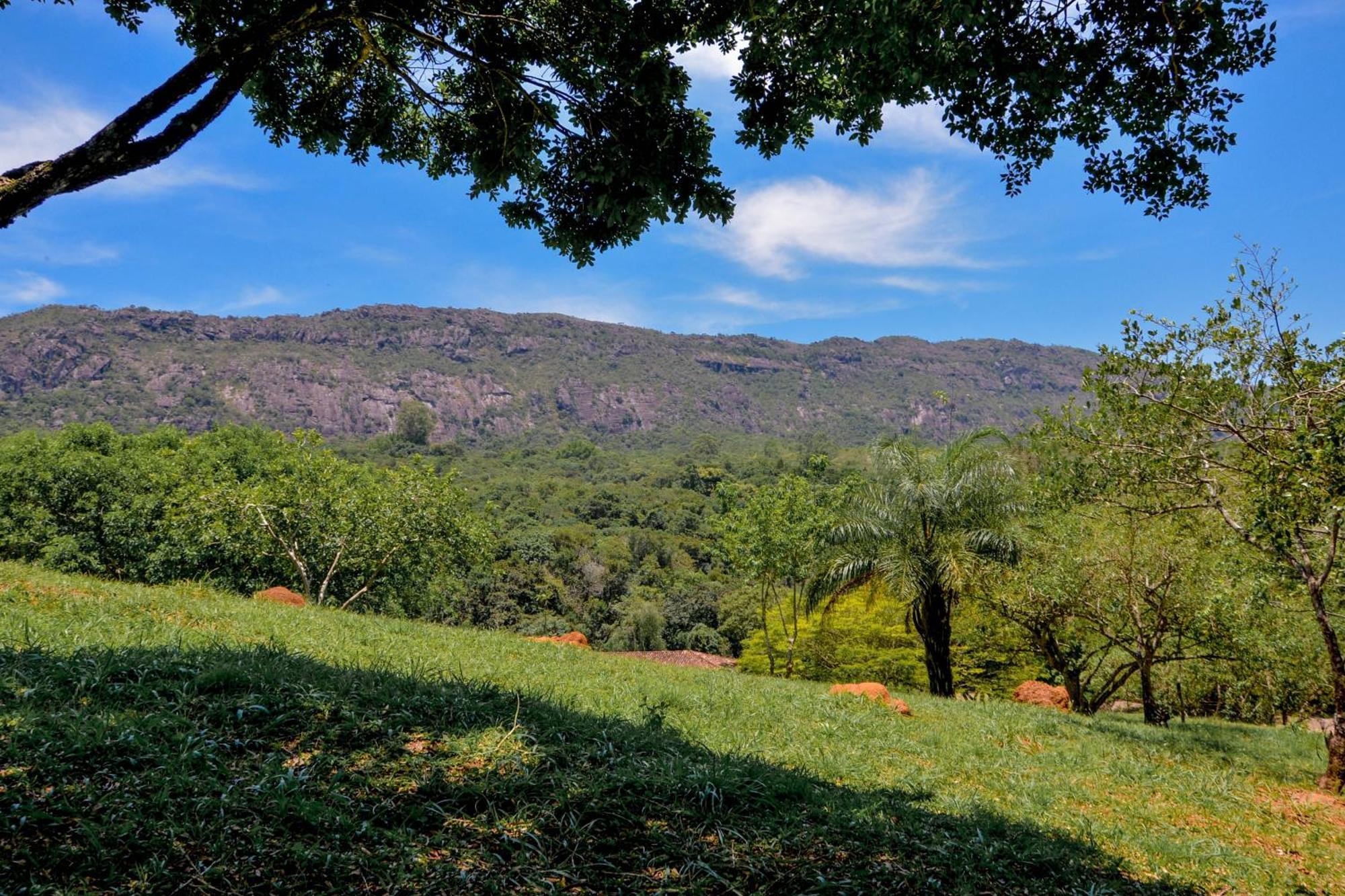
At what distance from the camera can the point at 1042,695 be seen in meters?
21.5

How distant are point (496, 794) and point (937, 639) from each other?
60.4 ft

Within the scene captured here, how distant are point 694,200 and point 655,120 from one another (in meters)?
0.82

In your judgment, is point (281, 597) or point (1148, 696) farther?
point (281, 597)

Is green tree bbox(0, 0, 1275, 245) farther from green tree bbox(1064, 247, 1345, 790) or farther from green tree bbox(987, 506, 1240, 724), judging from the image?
green tree bbox(987, 506, 1240, 724)

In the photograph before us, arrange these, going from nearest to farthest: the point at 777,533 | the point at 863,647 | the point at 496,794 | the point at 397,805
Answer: the point at 397,805 < the point at 496,794 < the point at 777,533 < the point at 863,647

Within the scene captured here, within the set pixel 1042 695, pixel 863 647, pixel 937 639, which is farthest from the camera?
pixel 863 647

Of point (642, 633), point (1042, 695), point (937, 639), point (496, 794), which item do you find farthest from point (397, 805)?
point (642, 633)

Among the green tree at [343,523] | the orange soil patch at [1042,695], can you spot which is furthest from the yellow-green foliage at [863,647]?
the green tree at [343,523]

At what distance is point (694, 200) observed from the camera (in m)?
6.19

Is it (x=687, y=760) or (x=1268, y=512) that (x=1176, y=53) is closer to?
(x=1268, y=512)

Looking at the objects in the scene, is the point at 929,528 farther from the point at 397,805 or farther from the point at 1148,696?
the point at 397,805

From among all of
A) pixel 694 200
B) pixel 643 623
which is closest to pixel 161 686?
pixel 694 200

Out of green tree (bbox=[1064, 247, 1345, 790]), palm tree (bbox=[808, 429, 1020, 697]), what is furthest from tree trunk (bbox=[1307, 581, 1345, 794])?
palm tree (bbox=[808, 429, 1020, 697])

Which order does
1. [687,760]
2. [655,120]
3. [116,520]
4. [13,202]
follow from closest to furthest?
[13,202] → [687,760] → [655,120] → [116,520]
